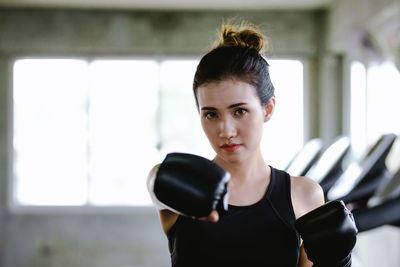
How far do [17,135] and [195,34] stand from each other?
222cm

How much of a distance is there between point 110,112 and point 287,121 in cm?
192

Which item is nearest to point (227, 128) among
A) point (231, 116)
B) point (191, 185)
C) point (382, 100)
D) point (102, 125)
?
point (231, 116)

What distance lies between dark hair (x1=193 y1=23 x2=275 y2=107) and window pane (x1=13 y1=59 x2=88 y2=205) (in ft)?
14.0

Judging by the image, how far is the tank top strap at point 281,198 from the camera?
0.95 metres

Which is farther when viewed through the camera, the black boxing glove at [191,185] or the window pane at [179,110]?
the window pane at [179,110]

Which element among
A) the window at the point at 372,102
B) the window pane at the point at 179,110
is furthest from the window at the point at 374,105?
the window pane at the point at 179,110

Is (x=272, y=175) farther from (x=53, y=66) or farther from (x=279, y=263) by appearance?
(x=53, y=66)

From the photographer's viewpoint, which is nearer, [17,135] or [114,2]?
[114,2]

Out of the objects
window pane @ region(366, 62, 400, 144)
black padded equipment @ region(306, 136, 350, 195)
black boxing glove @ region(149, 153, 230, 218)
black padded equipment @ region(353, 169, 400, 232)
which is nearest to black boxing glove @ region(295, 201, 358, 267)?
black boxing glove @ region(149, 153, 230, 218)

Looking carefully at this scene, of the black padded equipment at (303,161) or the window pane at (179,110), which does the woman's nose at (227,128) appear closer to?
the black padded equipment at (303,161)

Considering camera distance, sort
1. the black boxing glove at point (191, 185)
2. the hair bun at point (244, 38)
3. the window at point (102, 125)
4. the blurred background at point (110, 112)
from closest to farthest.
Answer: the black boxing glove at point (191, 185), the hair bun at point (244, 38), the blurred background at point (110, 112), the window at point (102, 125)

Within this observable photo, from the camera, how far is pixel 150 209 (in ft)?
16.5

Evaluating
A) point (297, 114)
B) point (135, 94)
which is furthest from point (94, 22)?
point (297, 114)

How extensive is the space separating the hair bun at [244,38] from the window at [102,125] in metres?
3.91
